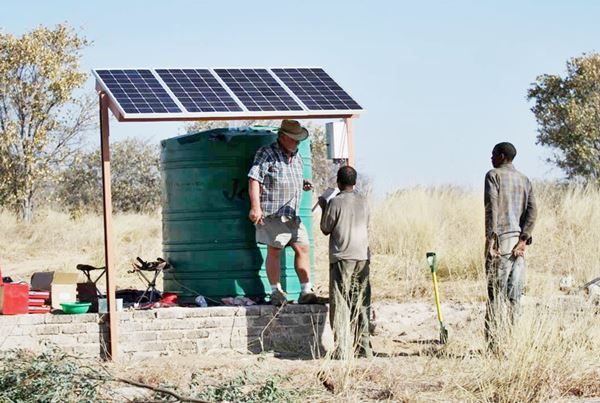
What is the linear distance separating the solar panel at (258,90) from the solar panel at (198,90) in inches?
4.5

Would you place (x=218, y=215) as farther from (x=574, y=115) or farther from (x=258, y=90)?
(x=574, y=115)

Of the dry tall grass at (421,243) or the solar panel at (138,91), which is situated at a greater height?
the solar panel at (138,91)

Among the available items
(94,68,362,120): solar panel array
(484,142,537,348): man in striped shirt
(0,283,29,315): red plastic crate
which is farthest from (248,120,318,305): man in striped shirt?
(0,283,29,315): red plastic crate

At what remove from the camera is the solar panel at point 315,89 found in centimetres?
1124

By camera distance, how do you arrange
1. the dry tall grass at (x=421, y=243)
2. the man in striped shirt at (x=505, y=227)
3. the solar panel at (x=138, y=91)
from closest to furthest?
the man in striped shirt at (x=505, y=227) < the solar panel at (x=138, y=91) < the dry tall grass at (x=421, y=243)

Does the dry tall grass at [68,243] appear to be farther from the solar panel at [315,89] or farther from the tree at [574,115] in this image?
the tree at [574,115]

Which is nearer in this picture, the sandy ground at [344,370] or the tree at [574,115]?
the sandy ground at [344,370]

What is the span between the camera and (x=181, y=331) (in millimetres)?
11195

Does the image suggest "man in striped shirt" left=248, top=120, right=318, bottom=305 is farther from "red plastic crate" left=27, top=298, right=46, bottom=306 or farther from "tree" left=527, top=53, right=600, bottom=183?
"tree" left=527, top=53, right=600, bottom=183

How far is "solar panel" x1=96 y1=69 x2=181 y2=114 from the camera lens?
34.8 feet

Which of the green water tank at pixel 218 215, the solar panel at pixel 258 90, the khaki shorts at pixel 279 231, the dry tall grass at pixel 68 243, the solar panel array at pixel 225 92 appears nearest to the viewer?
the solar panel array at pixel 225 92

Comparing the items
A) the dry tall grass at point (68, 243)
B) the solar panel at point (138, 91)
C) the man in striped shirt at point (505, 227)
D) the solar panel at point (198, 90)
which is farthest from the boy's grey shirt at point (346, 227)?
the dry tall grass at point (68, 243)

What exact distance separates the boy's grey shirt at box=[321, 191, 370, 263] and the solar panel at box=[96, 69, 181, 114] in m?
1.55

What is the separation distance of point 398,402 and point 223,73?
447 cm
